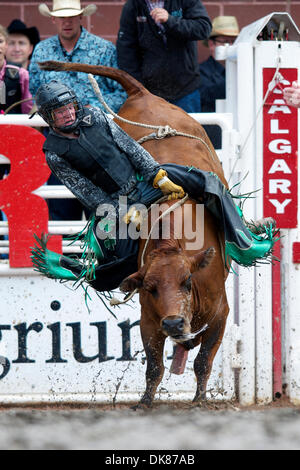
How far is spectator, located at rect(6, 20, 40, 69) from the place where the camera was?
7.30m

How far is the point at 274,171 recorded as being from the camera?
6434mm

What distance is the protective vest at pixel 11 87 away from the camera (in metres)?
6.69

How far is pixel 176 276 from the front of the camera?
4.25 m

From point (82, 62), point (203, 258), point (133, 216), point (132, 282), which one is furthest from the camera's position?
point (82, 62)

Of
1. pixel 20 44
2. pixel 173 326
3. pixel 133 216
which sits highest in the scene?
pixel 20 44

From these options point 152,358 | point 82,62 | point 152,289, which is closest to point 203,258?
point 152,289

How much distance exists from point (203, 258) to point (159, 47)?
272 cm

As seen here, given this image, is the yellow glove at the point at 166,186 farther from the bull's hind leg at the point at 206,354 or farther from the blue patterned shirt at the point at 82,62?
the blue patterned shirt at the point at 82,62

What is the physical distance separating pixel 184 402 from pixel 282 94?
2.19 meters

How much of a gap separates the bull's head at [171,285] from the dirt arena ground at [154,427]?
132cm

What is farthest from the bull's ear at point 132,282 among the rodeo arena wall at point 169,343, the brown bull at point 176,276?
the rodeo arena wall at point 169,343

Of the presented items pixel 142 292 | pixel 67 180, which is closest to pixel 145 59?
pixel 67 180

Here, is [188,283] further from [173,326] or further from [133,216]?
[133,216]
